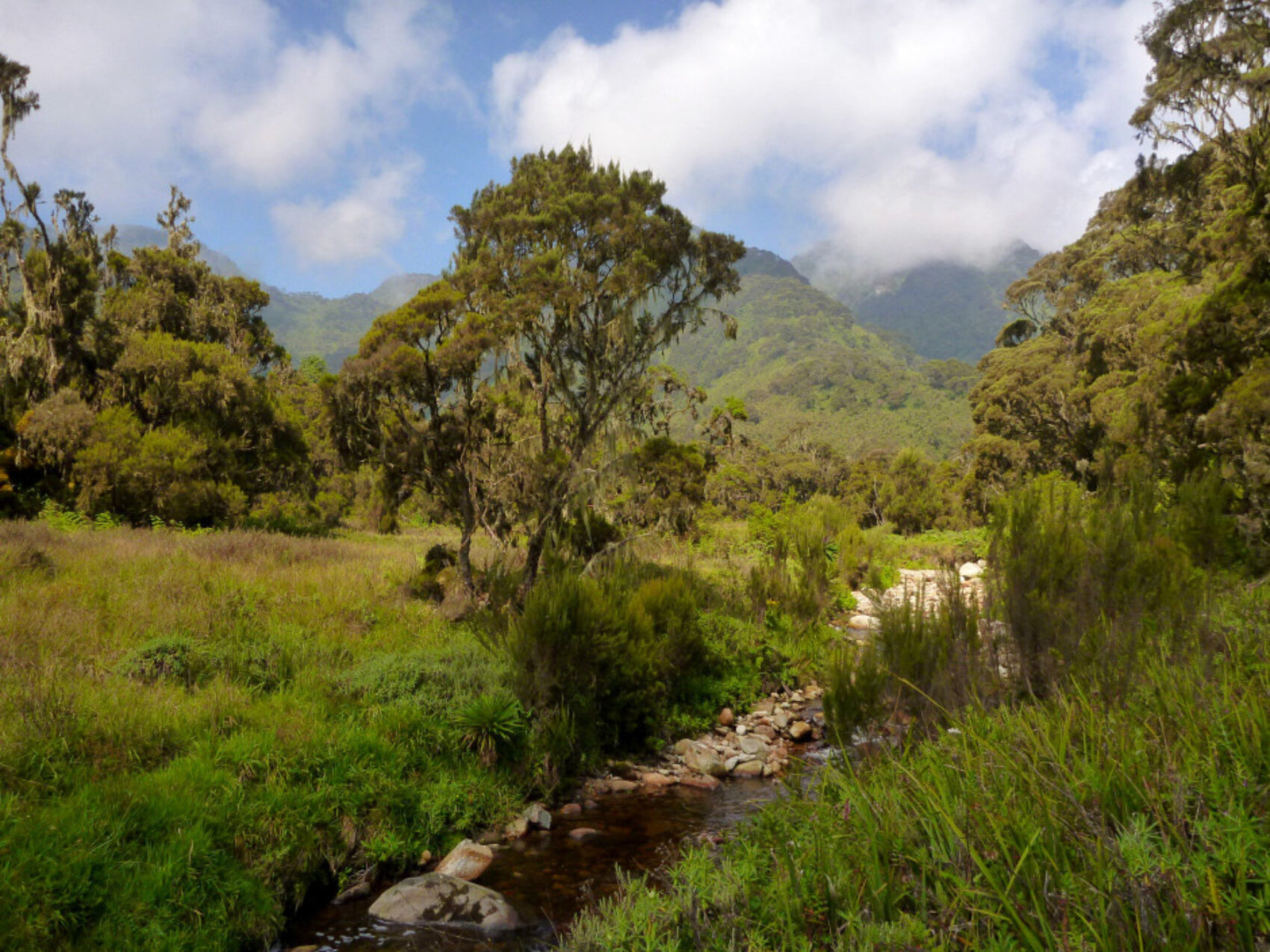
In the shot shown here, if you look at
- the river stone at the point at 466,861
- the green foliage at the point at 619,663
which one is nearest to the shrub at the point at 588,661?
the green foliage at the point at 619,663

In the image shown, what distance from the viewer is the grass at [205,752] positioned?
3.95m

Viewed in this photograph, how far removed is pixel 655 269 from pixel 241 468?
51.6 ft

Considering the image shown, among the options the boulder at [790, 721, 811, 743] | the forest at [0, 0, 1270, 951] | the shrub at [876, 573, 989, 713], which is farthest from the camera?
the boulder at [790, 721, 811, 743]

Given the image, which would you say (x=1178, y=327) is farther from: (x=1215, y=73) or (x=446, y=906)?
(x=446, y=906)

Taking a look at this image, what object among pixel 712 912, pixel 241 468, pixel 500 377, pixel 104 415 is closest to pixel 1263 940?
pixel 712 912

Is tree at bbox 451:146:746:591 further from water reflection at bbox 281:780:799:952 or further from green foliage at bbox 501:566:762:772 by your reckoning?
water reflection at bbox 281:780:799:952

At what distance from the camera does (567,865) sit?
223 inches

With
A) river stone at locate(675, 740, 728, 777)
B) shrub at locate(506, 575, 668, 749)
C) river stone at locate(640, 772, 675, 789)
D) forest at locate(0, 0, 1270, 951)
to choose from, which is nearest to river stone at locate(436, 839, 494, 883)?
forest at locate(0, 0, 1270, 951)

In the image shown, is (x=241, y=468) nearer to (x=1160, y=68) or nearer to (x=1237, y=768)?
(x=1237, y=768)

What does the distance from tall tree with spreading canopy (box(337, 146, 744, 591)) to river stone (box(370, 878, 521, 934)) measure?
6.52 meters

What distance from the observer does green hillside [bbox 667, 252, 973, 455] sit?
310 ft

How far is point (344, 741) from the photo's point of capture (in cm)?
589

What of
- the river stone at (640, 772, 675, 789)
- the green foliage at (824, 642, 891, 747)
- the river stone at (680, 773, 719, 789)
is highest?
the green foliage at (824, 642, 891, 747)

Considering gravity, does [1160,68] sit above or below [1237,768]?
above
